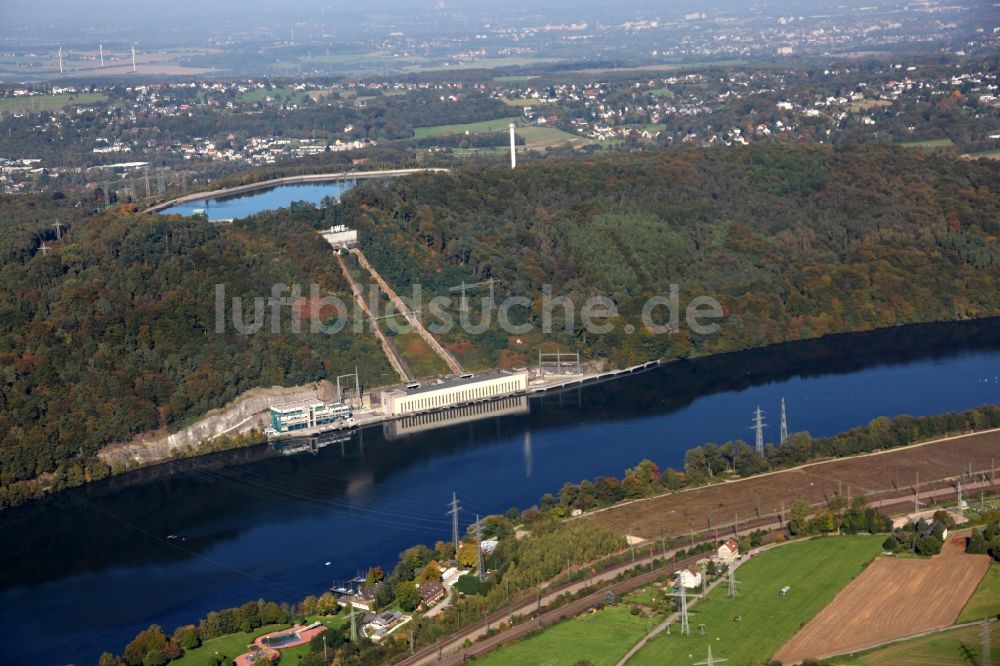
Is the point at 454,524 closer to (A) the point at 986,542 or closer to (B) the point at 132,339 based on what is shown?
(A) the point at 986,542

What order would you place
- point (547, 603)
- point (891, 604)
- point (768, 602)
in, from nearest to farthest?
point (891, 604) → point (768, 602) → point (547, 603)

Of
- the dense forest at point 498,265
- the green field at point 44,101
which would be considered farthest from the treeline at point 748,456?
the green field at point 44,101

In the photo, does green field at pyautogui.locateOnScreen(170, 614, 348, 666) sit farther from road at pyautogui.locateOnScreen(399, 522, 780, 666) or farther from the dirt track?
the dirt track

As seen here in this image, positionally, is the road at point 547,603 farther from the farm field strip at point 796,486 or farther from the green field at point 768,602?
the green field at point 768,602

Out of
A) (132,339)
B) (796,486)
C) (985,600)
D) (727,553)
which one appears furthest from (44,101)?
(985,600)

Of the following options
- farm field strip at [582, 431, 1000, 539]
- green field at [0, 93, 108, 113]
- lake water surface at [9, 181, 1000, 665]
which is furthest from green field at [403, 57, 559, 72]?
farm field strip at [582, 431, 1000, 539]

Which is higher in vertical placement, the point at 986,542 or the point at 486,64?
the point at 486,64
